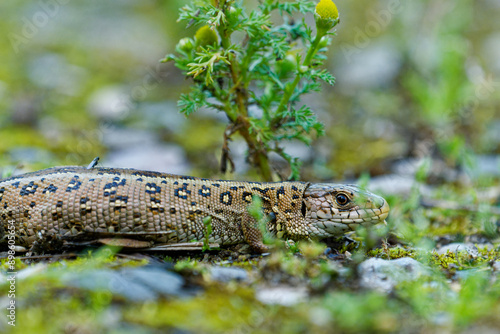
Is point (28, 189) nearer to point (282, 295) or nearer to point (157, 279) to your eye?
point (157, 279)

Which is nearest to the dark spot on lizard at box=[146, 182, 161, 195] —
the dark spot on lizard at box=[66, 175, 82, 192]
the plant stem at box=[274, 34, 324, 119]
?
the dark spot on lizard at box=[66, 175, 82, 192]

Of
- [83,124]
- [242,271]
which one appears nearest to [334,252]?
[242,271]

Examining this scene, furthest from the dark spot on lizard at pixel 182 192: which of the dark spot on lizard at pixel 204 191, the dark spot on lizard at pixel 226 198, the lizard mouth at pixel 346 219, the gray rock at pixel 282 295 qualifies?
the gray rock at pixel 282 295

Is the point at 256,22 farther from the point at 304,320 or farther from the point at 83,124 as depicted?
the point at 83,124

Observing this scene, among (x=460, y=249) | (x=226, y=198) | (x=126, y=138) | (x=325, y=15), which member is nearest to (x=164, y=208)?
(x=226, y=198)

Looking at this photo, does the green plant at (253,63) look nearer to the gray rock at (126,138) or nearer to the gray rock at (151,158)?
the gray rock at (151,158)

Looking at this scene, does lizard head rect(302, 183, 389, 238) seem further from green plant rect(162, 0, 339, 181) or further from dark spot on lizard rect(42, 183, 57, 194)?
dark spot on lizard rect(42, 183, 57, 194)

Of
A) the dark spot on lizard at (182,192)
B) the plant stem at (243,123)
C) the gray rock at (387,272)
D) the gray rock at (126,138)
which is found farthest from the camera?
the gray rock at (126,138)
